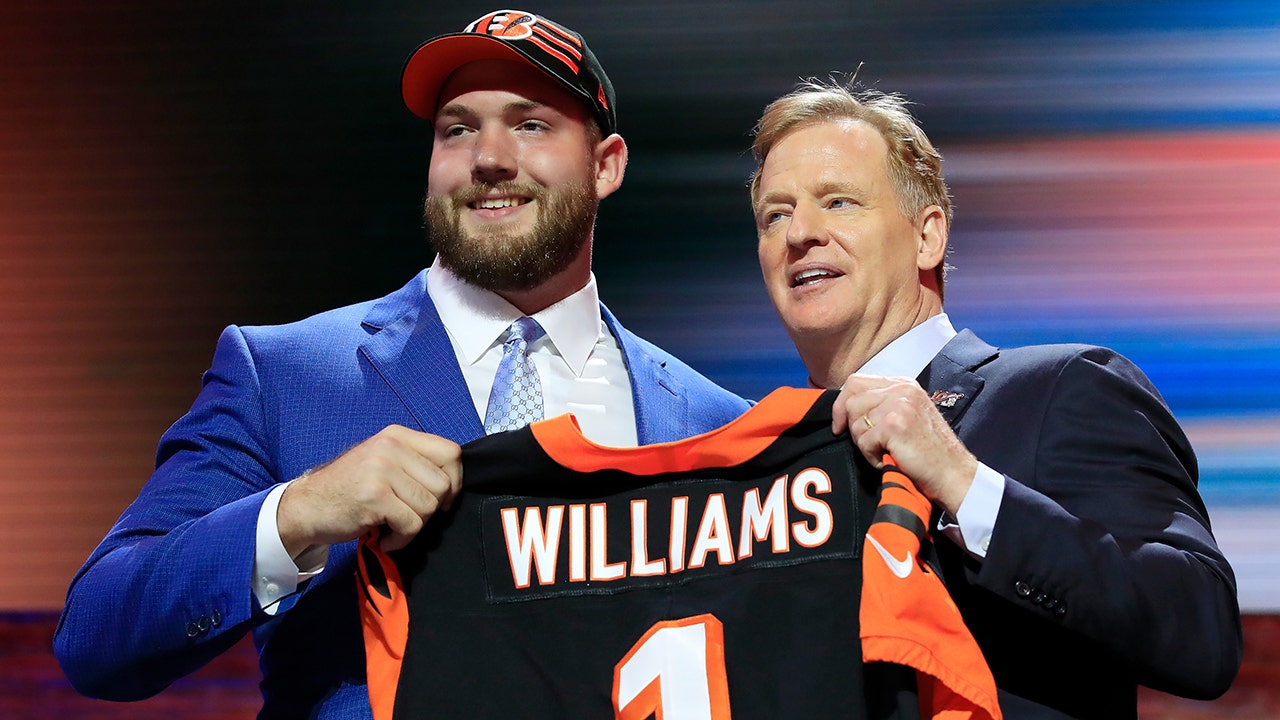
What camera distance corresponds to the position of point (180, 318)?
10.4 ft

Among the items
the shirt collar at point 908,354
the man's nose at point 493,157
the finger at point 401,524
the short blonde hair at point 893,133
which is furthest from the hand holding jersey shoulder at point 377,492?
the short blonde hair at point 893,133

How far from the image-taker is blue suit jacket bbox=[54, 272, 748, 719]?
142cm

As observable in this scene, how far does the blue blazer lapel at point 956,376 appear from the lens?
155 cm

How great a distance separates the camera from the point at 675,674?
1.32 metres

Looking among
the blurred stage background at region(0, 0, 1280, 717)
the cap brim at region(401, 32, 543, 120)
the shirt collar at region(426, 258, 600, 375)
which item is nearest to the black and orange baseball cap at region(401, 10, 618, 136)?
the cap brim at region(401, 32, 543, 120)

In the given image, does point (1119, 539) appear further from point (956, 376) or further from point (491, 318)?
point (491, 318)

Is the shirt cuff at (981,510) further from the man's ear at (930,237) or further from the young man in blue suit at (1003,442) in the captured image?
the man's ear at (930,237)

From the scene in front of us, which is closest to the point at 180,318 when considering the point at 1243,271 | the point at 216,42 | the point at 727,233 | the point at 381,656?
the point at 216,42

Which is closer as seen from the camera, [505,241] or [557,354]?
[505,241]

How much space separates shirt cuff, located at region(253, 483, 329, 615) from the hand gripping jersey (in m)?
0.10

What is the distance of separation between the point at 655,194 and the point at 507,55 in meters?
1.22

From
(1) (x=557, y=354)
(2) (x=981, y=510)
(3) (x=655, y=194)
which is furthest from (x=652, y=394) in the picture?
(3) (x=655, y=194)

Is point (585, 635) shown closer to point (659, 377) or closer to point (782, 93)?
point (659, 377)

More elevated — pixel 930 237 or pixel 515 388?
pixel 930 237
